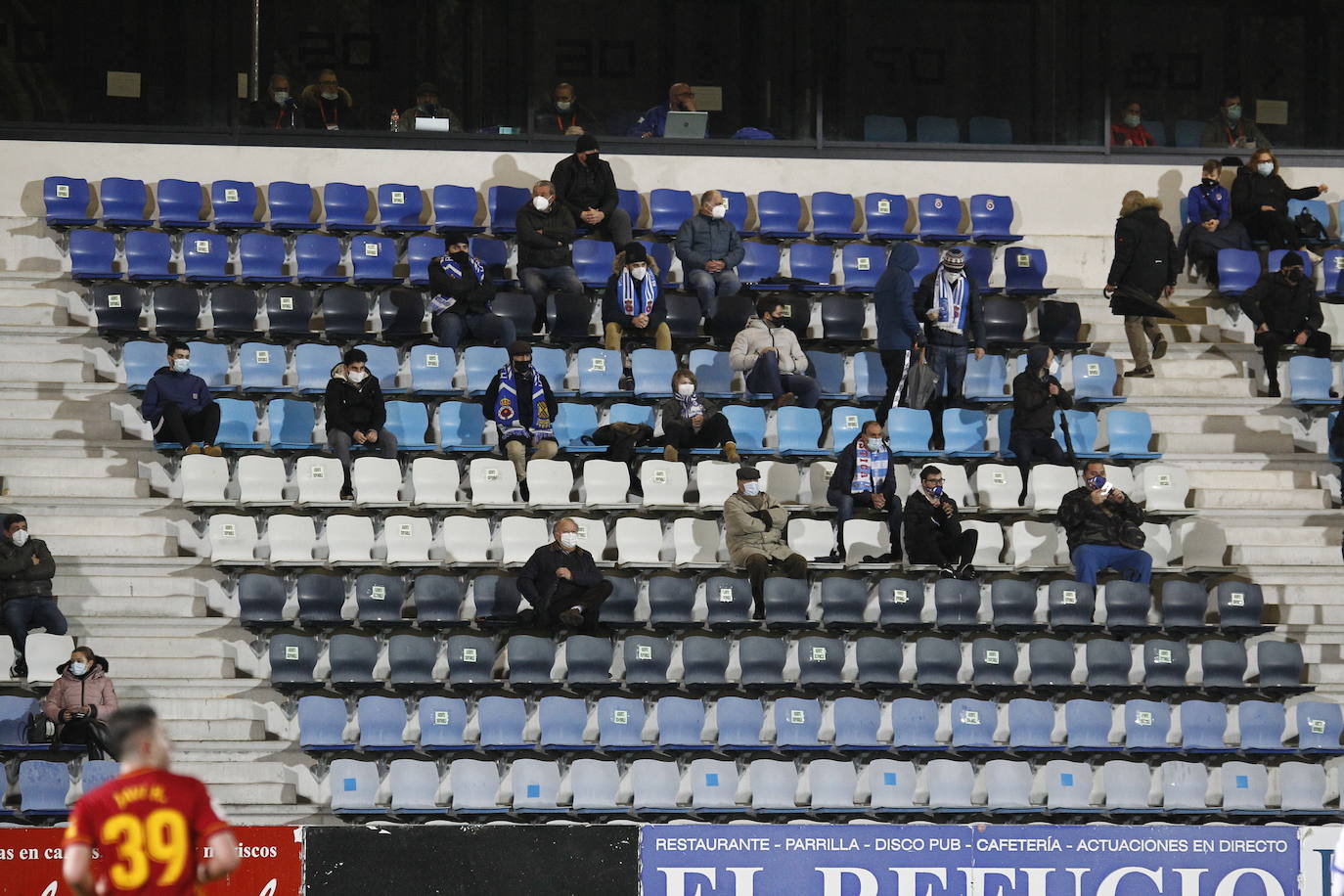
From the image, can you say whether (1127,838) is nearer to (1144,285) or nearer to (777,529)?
(777,529)

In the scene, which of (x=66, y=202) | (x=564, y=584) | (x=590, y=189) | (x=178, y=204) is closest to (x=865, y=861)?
(x=564, y=584)

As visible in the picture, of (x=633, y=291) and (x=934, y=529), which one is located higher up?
(x=633, y=291)

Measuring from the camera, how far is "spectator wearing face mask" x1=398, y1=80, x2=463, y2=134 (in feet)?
62.9

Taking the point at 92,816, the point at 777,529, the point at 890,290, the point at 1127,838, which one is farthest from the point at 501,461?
the point at 92,816

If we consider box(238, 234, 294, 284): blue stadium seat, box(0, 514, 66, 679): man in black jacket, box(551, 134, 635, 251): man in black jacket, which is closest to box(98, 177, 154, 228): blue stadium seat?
box(238, 234, 294, 284): blue stadium seat

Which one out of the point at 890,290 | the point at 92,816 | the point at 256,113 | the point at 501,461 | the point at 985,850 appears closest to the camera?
the point at 92,816

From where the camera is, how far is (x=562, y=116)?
19359 mm

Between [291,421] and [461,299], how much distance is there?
177 centimetres

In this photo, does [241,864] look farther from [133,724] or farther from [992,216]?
[992,216]

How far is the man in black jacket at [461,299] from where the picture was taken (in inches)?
655

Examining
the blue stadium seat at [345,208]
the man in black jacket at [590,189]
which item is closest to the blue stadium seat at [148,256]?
the blue stadium seat at [345,208]

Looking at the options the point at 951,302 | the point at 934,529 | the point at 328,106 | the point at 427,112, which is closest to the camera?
the point at 934,529

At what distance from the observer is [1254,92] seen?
2002 centimetres

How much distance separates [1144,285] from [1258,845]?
7174 millimetres
